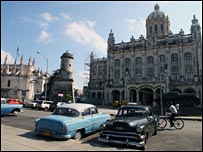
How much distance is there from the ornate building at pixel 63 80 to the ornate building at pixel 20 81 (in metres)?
42.7

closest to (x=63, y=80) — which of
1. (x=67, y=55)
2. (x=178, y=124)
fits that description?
(x=67, y=55)

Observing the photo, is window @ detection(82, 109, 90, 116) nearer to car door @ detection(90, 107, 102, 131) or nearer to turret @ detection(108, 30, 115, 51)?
car door @ detection(90, 107, 102, 131)

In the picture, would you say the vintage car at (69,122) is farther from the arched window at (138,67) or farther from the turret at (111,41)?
the turret at (111,41)

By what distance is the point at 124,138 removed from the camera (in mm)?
7242

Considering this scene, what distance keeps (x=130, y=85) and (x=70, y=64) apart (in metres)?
16.5

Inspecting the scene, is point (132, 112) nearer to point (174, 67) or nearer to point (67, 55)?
point (67, 55)

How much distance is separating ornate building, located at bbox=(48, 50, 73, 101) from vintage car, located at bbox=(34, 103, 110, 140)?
3190cm

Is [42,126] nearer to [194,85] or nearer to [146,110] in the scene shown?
[146,110]

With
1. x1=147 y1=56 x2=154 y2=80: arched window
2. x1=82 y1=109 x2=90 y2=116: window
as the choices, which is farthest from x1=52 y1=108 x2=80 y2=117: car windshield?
x1=147 y1=56 x2=154 y2=80: arched window

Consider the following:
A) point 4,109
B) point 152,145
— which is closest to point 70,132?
point 152,145

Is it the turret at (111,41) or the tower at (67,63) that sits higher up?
the turret at (111,41)

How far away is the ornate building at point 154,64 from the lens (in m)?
44.8

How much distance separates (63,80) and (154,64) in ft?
81.7

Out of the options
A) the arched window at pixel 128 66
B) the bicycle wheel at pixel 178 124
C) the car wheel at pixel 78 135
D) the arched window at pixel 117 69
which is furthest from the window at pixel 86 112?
the arched window at pixel 117 69
